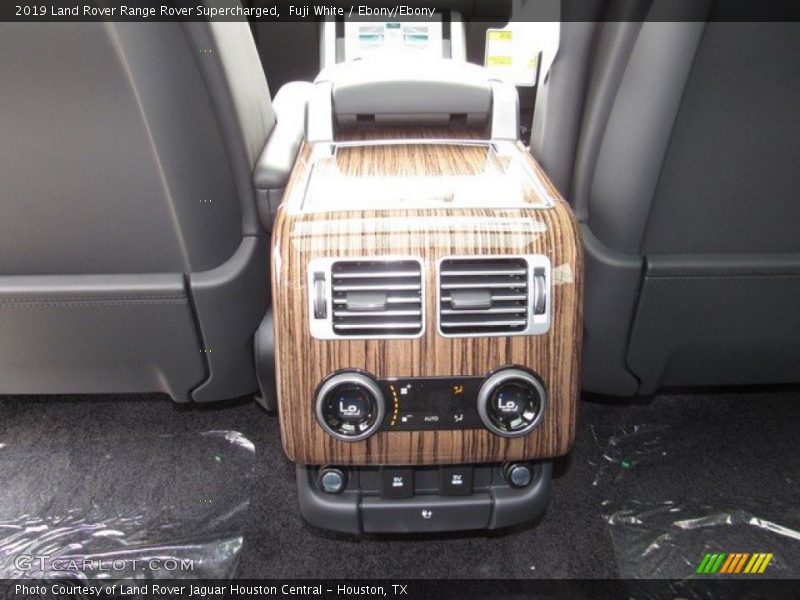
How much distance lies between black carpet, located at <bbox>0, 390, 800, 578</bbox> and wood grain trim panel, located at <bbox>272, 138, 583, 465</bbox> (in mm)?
427

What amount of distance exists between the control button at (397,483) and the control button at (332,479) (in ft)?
0.21

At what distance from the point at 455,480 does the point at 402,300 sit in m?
0.34

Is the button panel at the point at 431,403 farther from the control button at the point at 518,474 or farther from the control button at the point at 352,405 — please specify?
the control button at the point at 518,474

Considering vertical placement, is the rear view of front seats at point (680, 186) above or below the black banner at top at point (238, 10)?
below

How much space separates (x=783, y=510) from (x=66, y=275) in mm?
1565

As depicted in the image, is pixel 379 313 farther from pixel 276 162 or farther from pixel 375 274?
pixel 276 162

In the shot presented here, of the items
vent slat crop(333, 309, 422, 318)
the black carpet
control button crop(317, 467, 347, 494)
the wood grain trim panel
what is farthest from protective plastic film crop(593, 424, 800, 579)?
vent slat crop(333, 309, 422, 318)

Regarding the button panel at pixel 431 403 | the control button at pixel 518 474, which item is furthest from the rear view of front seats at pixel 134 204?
the control button at pixel 518 474

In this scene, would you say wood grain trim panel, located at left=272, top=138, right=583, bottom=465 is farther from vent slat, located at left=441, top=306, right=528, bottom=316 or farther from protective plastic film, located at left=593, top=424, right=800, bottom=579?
protective plastic film, located at left=593, top=424, right=800, bottom=579

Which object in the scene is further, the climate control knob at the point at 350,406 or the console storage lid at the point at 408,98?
the console storage lid at the point at 408,98

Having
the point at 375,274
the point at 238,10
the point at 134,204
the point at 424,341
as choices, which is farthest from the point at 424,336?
the point at 238,10

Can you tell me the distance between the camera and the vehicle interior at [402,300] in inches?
32.8

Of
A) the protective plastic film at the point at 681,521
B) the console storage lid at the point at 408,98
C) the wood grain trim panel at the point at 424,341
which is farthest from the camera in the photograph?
the protective plastic film at the point at 681,521

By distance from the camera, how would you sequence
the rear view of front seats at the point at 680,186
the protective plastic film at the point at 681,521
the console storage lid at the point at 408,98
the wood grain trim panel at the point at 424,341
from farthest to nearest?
the protective plastic film at the point at 681,521
the console storage lid at the point at 408,98
the rear view of front seats at the point at 680,186
the wood grain trim panel at the point at 424,341
